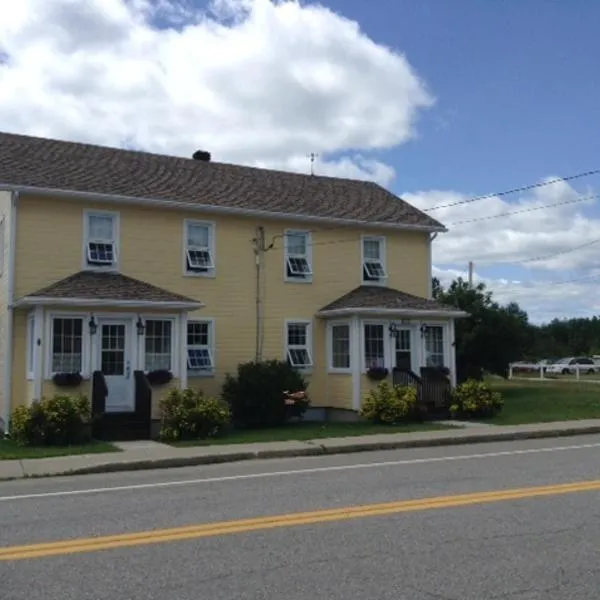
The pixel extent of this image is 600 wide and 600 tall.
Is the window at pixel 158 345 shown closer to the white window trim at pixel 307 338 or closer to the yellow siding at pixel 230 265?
the yellow siding at pixel 230 265

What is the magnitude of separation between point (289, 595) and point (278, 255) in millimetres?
17535

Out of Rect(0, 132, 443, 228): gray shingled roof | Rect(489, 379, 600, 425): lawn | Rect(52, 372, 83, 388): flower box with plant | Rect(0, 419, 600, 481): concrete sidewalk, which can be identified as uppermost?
Rect(0, 132, 443, 228): gray shingled roof

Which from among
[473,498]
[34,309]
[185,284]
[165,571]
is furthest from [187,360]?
[165,571]

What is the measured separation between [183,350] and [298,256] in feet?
17.3

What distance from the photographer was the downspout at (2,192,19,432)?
18812 millimetres

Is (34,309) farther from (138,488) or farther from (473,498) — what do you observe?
(473,498)

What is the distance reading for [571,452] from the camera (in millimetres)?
14078

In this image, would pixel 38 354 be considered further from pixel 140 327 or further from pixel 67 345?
pixel 140 327

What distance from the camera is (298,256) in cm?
2303

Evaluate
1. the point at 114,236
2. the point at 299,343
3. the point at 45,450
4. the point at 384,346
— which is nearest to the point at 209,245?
the point at 114,236

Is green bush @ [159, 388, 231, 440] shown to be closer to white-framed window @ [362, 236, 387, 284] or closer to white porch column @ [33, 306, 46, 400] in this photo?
white porch column @ [33, 306, 46, 400]

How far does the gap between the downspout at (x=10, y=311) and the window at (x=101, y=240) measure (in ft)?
5.92

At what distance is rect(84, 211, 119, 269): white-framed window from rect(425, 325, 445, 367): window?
908 centimetres

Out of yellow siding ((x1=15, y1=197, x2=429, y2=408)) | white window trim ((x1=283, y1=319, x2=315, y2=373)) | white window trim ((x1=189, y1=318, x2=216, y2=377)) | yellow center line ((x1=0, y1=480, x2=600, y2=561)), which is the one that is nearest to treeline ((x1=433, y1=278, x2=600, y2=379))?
yellow siding ((x1=15, y1=197, x2=429, y2=408))
